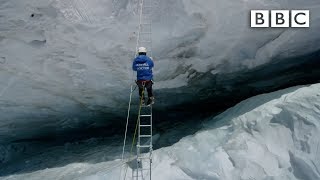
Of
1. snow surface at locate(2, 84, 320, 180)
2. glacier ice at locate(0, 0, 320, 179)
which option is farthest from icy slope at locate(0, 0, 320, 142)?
snow surface at locate(2, 84, 320, 180)

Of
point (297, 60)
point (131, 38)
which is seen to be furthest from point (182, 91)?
point (297, 60)

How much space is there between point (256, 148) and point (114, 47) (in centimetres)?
311

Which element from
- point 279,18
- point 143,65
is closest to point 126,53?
point 143,65

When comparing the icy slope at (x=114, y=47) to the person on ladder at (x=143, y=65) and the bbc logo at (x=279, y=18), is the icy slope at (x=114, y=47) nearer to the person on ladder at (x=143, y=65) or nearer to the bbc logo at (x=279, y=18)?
the bbc logo at (x=279, y=18)

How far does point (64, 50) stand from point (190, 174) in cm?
332

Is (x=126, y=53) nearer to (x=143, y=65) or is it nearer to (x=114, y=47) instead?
(x=114, y=47)

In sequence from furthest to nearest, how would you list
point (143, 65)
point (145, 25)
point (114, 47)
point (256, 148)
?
1. point (114, 47)
2. point (145, 25)
3. point (143, 65)
4. point (256, 148)

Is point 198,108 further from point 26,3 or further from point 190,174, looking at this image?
point 26,3

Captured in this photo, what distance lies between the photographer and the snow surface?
510 cm

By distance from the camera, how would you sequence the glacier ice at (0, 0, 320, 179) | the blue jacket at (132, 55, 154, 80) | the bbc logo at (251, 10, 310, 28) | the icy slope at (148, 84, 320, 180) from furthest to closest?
the bbc logo at (251, 10, 310, 28) → the glacier ice at (0, 0, 320, 179) → the blue jacket at (132, 55, 154, 80) → the icy slope at (148, 84, 320, 180)

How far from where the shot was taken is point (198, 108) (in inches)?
348

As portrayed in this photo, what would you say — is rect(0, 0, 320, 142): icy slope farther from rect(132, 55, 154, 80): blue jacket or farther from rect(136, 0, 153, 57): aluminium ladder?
rect(132, 55, 154, 80): blue jacket

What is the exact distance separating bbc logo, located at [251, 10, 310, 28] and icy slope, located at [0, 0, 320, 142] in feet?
0.37

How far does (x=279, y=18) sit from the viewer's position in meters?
6.56
